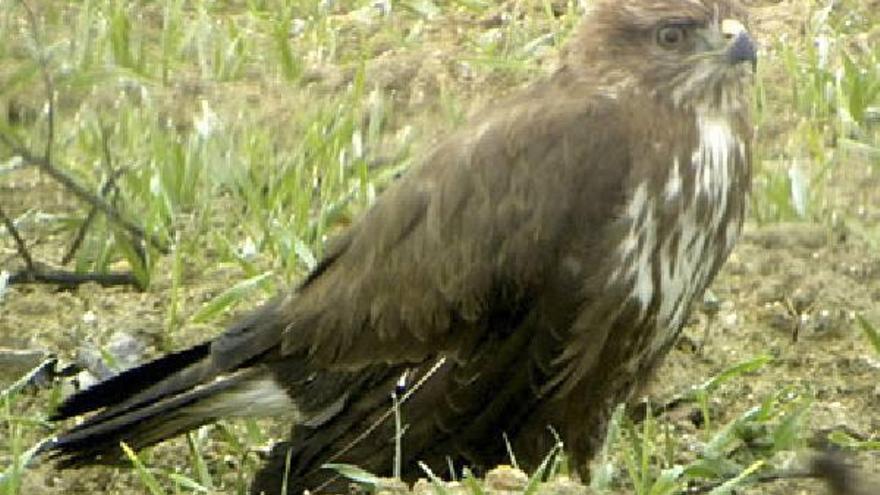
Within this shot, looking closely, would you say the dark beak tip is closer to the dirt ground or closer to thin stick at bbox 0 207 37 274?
the dirt ground

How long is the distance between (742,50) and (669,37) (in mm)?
169

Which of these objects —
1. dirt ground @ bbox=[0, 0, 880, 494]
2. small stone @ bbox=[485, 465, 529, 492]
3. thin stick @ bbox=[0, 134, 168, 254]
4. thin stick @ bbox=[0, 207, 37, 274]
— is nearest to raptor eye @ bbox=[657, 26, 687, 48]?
dirt ground @ bbox=[0, 0, 880, 494]

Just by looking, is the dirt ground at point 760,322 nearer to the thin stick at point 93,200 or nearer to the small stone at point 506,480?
the thin stick at point 93,200

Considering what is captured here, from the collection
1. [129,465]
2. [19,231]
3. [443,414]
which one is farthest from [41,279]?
[443,414]

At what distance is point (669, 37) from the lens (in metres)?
5.02

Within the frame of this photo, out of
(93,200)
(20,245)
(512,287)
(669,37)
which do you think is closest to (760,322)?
(669,37)

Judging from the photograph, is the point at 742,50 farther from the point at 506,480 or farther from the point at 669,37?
the point at 506,480

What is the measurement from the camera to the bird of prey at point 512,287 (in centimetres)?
465

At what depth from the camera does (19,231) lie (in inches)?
241

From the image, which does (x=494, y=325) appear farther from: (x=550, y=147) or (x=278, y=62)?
(x=278, y=62)

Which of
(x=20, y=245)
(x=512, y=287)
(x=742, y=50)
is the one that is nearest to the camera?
(x=512, y=287)

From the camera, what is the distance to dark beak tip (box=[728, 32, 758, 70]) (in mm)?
4941

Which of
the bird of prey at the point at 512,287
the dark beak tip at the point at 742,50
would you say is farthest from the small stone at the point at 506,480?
the dark beak tip at the point at 742,50

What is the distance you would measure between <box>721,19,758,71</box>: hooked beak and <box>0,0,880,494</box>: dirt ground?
81cm
